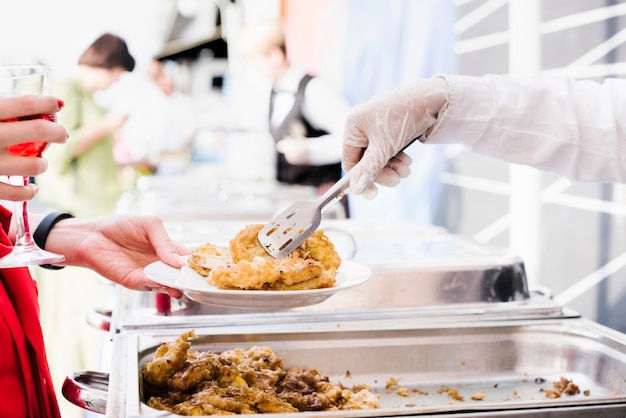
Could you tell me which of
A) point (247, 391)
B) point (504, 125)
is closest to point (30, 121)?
point (247, 391)

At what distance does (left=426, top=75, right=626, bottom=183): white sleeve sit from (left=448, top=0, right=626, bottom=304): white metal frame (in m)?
1.55

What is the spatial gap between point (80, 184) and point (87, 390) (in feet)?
13.6

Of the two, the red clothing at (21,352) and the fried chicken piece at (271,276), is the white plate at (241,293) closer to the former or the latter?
the fried chicken piece at (271,276)

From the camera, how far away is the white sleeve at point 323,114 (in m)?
5.91

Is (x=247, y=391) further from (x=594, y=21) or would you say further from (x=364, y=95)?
(x=364, y=95)

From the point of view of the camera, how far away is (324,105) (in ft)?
19.4

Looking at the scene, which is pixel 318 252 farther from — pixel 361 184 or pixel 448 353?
pixel 448 353

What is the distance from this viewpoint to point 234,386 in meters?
1.35

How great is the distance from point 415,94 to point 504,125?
245mm

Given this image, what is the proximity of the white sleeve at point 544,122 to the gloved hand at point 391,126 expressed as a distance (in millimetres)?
44

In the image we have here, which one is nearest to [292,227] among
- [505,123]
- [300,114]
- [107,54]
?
[505,123]

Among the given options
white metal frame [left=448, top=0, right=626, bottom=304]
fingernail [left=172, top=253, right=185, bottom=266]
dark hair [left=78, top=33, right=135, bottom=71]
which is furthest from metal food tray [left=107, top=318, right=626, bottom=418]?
dark hair [left=78, top=33, right=135, bottom=71]

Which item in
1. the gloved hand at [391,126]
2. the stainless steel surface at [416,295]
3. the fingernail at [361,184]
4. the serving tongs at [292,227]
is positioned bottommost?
the stainless steel surface at [416,295]

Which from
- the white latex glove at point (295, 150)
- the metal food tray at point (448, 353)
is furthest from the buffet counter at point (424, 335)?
the white latex glove at point (295, 150)
